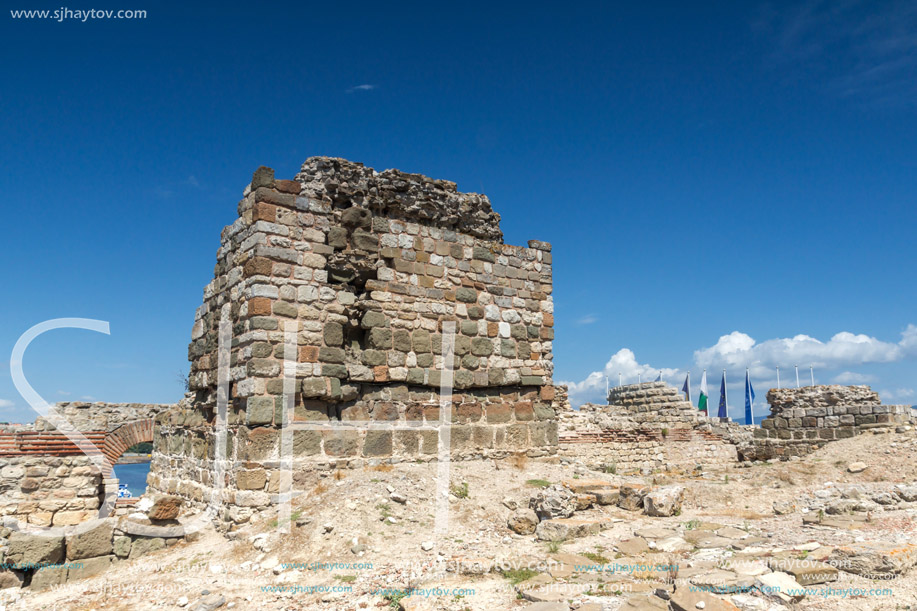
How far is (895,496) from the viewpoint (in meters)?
7.95

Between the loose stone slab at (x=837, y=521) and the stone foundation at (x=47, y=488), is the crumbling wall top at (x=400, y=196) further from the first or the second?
the stone foundation at (x=47, y=488)

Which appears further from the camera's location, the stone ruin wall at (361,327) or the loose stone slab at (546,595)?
the stone ruin wall at (361,327)

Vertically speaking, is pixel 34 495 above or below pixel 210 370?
below

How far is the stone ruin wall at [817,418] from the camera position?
48.3 feet

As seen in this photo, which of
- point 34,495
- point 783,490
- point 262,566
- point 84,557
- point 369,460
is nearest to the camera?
point 262,566

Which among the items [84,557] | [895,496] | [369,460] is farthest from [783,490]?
[84,557]

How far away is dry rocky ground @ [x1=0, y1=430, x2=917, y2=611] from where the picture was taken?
178 inches

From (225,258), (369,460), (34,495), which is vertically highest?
(225,258)

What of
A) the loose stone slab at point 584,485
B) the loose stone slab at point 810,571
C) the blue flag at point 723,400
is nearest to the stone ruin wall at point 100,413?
the loose stone slab at point 584,485

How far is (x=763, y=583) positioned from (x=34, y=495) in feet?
35.7

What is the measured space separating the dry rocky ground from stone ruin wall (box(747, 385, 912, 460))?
746cm

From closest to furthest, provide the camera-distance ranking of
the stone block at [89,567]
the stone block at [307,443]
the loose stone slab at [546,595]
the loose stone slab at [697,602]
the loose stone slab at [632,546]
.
Answer: 1. the loose stone slab at [697,602]
2. the loose stone slab at [546,595]
3. the loose stone slab at [632,546]
4. the stone block at [89,567]
5. the stone block at [307,443]

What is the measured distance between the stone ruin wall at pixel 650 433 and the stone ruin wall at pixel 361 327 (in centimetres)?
778

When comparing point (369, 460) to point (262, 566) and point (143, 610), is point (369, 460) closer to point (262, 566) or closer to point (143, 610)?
point (262, 566)
